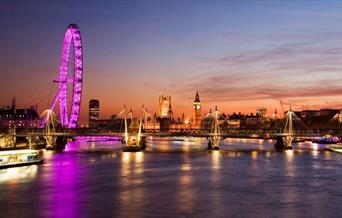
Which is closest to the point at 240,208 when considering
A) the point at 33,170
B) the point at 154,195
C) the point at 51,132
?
the point at 154,195

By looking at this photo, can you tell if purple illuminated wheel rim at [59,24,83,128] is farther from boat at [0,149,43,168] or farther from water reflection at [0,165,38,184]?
water reflection at [0,165,38,184]

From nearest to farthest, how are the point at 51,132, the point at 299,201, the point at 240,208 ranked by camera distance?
the point at 240,208, the point at 299,201, the point at 51,132

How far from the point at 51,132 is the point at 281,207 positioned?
212 ft

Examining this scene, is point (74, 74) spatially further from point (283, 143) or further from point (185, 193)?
point (185, 193)

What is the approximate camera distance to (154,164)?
2304 inches

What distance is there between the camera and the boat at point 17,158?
5128 centimetres

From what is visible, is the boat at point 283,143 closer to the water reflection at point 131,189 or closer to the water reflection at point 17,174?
the water reflection at point 131,189

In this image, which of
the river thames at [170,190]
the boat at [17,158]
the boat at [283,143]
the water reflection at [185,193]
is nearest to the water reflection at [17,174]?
the river thames at [170,190]

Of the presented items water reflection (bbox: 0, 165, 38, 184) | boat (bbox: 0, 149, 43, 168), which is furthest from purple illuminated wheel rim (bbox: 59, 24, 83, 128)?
water reflection (bbox: 0, 165, 38, 184)

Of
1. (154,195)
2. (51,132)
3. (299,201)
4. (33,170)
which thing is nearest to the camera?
(299,201)

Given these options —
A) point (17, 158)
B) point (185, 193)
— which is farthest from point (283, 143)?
point (185, 193)

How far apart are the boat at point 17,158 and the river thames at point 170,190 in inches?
60.0

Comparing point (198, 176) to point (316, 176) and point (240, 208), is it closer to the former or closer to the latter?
point (316, 176)

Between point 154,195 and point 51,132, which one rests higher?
point 51,132
